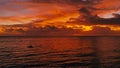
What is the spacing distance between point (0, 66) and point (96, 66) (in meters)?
25.0

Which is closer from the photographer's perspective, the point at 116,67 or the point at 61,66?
the point at 116,67

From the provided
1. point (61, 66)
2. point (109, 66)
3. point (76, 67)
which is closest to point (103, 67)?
point (109, 66)

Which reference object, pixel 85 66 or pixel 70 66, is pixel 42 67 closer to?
pixel 70 66

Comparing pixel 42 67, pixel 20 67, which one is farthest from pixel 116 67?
pixel 20 67

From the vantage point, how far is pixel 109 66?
6212cm

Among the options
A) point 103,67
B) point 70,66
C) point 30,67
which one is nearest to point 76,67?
point 70,66

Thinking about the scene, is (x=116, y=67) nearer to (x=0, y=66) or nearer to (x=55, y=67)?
(x=55, y=67)

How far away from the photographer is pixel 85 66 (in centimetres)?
6362

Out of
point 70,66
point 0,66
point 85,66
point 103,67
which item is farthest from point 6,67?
point 103,67

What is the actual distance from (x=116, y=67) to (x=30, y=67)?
21.5 m

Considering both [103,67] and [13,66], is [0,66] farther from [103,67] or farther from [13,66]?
[103,67]

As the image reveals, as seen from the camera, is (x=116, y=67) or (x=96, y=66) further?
(x=96, y=66)

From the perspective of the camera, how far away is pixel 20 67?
61.9 meters

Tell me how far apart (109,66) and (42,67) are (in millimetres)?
17076
